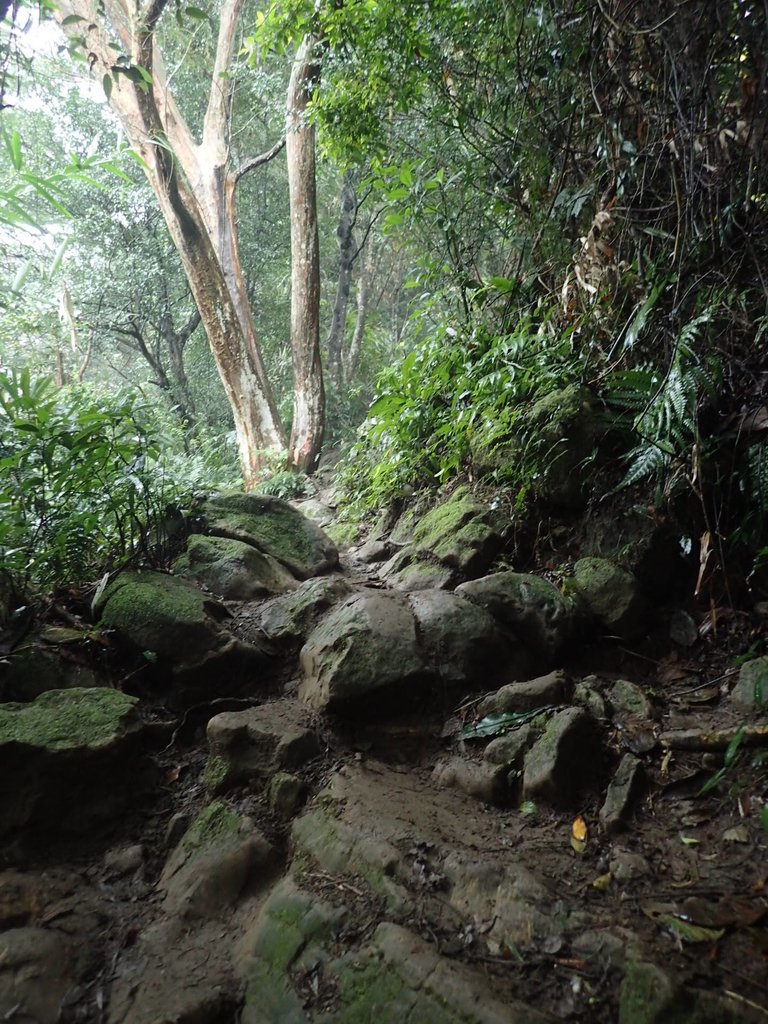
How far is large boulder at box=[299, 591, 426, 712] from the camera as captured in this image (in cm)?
263

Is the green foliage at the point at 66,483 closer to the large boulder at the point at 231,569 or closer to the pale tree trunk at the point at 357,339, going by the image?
the large boulder at the point at 231,569

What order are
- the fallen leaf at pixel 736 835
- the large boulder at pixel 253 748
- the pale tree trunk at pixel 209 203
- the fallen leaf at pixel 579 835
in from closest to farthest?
the fallen leaf at pixel 736 835 < the fallen leaf at pixel 579 835 < the large boulder at pixel 253 748 < the pale tree trunk at pixel 209 203

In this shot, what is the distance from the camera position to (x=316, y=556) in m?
4.46

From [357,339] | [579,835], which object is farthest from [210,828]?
[357,339]

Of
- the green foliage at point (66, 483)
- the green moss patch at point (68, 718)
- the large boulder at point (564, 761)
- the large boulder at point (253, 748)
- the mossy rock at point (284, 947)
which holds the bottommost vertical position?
the large boulder at point (564, 761)

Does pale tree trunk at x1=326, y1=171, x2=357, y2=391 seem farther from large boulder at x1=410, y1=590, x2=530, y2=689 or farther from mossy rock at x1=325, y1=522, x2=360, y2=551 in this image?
large boulder at x1=410, y1=590, x2=530, y2=689

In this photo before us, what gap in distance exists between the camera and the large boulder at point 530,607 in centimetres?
293

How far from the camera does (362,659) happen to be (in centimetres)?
269

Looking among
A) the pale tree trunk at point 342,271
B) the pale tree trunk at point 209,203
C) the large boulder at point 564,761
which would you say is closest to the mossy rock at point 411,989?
the large boulder at point 564,761

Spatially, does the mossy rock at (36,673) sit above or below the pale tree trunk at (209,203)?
below

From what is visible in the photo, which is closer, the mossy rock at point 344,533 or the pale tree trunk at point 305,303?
the mossy rock at point 344,533

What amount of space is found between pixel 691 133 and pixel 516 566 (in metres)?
2.29

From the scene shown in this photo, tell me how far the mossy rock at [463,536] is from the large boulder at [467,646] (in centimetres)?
50

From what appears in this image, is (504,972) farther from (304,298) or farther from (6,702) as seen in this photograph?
(304,298)
